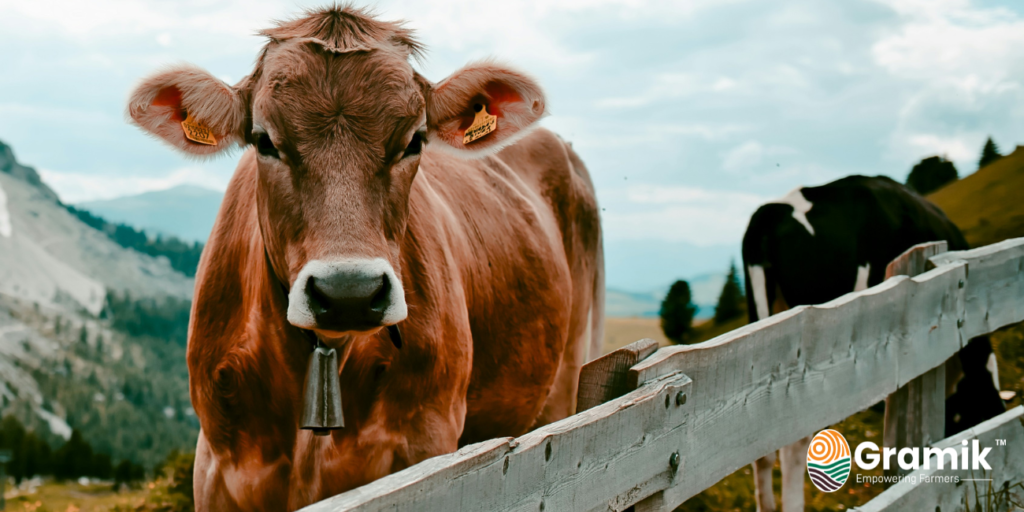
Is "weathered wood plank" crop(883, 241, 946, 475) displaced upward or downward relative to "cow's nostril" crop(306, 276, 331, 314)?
downward

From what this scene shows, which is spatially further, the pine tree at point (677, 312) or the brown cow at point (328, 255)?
the pine tree at point (677, 312)

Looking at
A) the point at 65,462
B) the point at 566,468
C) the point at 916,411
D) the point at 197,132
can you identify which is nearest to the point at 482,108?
the point at 197,132

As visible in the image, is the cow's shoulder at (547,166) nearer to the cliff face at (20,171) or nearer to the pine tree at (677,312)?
the pine tree at (677,312)

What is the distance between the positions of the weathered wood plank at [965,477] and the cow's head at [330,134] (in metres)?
1.88

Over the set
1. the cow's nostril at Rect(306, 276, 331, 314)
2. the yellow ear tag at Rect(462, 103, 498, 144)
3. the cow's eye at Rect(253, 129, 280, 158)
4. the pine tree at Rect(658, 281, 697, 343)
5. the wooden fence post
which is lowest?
the pine tree at Rect(658, 281, 697, 343)

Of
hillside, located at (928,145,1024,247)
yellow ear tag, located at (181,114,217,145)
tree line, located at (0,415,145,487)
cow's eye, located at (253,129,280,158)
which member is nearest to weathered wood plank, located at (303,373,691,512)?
cow's eye, located at (253,129,280,158)

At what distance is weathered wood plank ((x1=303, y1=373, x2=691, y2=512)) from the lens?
127cm

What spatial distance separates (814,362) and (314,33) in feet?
6.56

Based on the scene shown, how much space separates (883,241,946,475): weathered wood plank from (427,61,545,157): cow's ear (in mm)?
1802

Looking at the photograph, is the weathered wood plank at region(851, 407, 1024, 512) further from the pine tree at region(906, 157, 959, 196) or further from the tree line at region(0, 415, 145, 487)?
the pine tree at region(906, 157, 959, 196)

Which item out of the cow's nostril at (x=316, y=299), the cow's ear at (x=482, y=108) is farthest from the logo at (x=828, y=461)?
the cow's nostril at (x=316, y=299)

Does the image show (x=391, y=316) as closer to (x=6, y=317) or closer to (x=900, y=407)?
(x=900, y=407)

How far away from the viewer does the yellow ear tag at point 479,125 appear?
272 centimetres

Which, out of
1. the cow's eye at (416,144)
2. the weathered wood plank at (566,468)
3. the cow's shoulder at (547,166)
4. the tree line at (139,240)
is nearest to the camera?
the weathered wood plank at (566,468)
